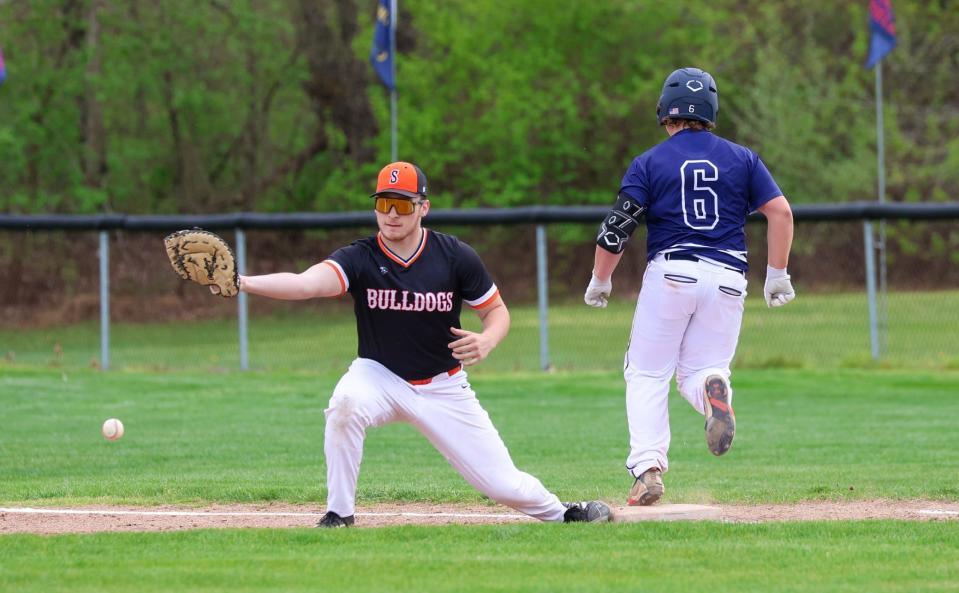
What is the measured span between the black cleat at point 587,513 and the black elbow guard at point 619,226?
1345mm

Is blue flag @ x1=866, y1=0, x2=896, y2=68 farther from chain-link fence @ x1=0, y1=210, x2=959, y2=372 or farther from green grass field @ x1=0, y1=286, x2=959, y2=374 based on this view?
green grass field @ x1=0, y1=286, x2=959, y2=374

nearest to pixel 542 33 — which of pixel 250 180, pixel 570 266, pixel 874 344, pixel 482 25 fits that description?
pixel 482 25

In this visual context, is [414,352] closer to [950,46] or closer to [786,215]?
[786,215]

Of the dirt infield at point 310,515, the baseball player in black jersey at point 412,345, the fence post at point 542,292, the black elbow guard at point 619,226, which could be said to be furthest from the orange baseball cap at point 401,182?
the fence post at point 542,292

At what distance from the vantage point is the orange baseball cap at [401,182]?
22.6ft

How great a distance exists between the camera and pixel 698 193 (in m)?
7.54

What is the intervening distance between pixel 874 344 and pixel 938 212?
6.49 ft

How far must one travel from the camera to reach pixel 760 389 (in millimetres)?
17422

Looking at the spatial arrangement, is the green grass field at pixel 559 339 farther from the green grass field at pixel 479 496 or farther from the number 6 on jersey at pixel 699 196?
the number 6 on jersey at pixel 699 196

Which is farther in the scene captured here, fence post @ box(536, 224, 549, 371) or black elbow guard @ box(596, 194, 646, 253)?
fence post @ box(536, 224, 549, 371)

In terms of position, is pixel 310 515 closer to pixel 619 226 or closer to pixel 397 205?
pixel 397 205

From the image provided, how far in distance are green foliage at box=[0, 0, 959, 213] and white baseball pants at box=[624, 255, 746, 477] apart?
100 feet

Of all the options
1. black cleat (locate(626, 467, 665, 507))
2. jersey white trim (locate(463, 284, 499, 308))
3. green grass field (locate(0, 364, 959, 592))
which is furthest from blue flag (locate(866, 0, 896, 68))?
jersey white trim (locate(463, 284, 499, 308))

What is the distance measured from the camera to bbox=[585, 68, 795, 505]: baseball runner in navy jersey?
7.52 meters
